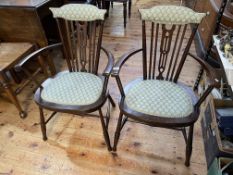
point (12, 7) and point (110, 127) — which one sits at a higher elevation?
point (12, 7)

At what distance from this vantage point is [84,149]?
152cm

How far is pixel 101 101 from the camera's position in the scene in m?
1.28

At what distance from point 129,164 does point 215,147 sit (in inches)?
23.4

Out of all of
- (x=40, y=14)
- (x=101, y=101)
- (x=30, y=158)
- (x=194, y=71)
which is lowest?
(x=30, y=158)

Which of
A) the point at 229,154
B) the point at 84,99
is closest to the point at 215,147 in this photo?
the point at 229,154

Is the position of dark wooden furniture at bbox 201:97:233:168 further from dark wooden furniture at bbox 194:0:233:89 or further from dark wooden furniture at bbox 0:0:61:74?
dark wooden furniture at bbox 0:0:61:74

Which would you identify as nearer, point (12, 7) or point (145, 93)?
point (145, 93)

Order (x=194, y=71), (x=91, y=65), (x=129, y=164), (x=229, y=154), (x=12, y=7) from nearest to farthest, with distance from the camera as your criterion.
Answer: (x=229, y=154), (x=129, y=164), (x=91, y=65), (x=12, y=7), (x=194, y=71)

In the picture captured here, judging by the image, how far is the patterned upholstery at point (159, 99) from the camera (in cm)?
116

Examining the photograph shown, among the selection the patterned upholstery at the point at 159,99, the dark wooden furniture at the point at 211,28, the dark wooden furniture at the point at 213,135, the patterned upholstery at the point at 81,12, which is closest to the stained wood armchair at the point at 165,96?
the patterned upholstery at the point at 159,99

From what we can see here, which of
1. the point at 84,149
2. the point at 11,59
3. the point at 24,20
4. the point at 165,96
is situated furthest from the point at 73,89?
the point at 24,20

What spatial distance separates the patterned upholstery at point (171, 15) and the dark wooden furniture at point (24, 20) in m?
1.03

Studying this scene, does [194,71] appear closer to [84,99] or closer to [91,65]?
[91,65]

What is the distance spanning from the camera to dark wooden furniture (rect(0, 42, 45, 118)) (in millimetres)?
1599
